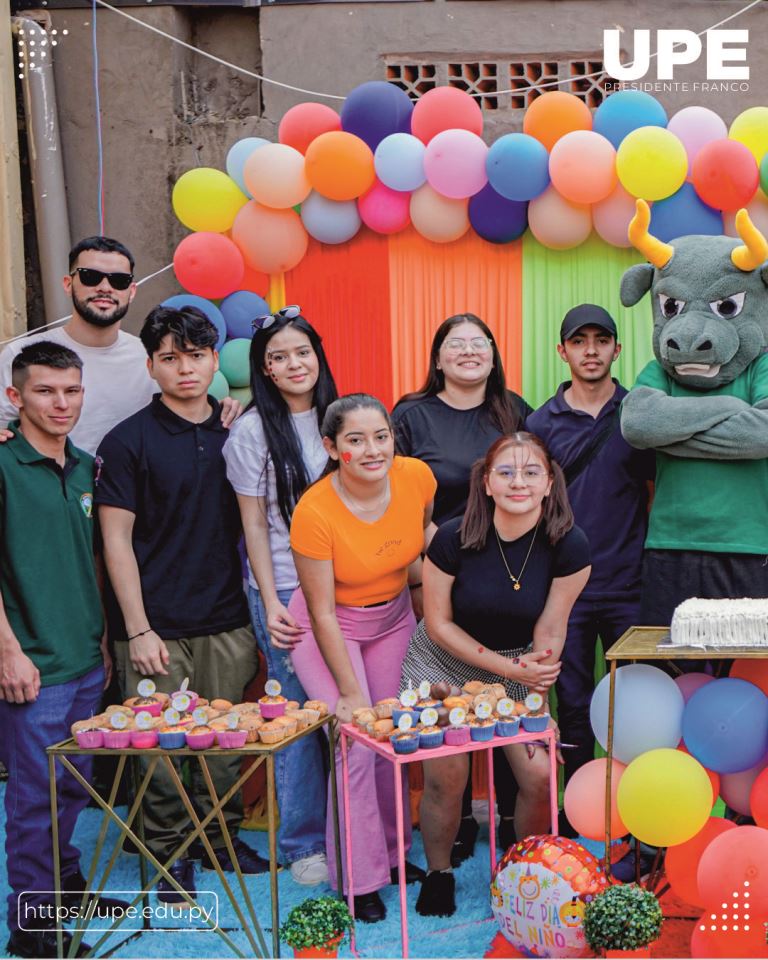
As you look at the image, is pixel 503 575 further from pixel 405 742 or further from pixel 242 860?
pixel 242 860

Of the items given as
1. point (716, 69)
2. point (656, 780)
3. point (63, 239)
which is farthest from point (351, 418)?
point (716, 69)

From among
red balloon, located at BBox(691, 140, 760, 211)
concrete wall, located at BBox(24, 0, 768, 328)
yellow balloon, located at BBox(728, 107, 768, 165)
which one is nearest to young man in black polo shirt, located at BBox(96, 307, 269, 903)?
concrete wall, located at BBox(24, 0, 768, 328)

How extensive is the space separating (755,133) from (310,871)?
2.91m

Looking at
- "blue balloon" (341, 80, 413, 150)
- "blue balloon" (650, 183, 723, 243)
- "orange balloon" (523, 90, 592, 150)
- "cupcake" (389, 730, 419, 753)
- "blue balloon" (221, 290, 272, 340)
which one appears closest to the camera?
"cupcake" (389, 730, 419, 753)

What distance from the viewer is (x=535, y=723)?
10.2ft

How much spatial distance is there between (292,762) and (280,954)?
752 millimetres

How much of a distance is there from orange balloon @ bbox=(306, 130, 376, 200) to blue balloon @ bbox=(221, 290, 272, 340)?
0.50 m

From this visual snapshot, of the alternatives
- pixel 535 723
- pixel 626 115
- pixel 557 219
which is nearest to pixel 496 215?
pixel 557 219

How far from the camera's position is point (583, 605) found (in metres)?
3.92

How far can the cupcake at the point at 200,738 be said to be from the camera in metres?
2.89

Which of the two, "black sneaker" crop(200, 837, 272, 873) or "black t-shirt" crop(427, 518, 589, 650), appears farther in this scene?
"black sneaker" crop(200, 837, 272, 873)

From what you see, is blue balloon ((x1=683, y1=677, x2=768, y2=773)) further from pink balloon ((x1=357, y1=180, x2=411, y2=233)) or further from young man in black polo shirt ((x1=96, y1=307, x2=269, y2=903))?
pink balloon ((x1=357, y1=180, x2=411, y2=233))

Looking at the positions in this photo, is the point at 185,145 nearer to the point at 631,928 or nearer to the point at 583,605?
the point at 583,605

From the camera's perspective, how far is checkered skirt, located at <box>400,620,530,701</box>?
3.46 m
